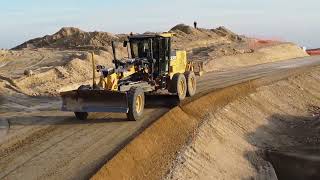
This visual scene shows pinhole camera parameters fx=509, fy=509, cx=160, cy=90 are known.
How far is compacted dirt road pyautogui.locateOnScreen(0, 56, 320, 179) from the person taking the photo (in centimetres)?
1156

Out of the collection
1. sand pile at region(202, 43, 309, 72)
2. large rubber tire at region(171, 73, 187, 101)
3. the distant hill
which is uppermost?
large rubber tire at region(171, 73, 187, 101)

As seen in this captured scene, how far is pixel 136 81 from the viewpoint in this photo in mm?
17891

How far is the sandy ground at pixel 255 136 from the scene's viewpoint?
51.3 feet

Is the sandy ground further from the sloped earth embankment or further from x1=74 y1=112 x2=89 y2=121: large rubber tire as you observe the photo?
x1=74 y1=112 x2=89 y2=121: large rubber tire

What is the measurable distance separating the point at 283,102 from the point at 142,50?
11.4 meters

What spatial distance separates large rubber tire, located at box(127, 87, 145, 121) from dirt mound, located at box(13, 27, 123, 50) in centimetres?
2770

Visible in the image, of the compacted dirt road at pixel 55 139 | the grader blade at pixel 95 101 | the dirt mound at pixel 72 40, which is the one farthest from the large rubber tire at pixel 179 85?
the dirt mound at pixel 72 40

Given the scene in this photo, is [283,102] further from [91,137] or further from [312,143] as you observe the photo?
[91,137]

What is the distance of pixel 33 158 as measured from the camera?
1233 centimetres

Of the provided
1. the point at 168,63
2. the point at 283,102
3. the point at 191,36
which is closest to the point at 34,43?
the point at 191,36

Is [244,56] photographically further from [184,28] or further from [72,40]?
[72,40]

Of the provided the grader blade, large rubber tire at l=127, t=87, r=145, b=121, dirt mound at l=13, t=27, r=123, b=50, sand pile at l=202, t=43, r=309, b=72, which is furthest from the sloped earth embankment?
dirt mound at l=13, t=27, r=123, b=50

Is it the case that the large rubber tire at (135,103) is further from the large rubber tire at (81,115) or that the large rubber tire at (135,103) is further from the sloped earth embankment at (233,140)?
the large rubber tire at (81,115)

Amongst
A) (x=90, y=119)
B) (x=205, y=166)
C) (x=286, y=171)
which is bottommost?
(x=286, y=171)
